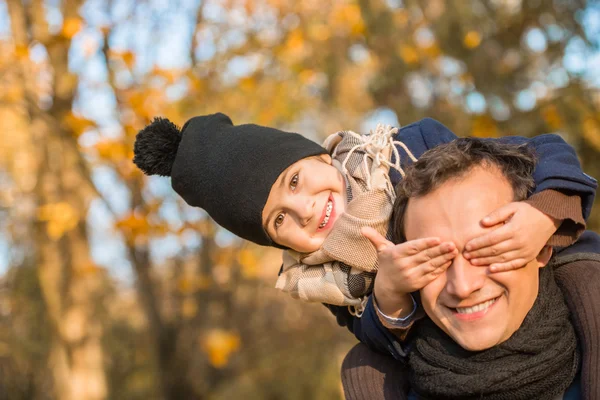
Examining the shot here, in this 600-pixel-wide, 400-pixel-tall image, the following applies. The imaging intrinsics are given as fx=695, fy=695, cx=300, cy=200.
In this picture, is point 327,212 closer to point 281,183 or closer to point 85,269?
point 281,183

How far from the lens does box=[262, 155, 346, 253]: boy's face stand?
206cm

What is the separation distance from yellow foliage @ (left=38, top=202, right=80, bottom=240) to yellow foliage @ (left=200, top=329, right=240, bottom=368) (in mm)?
1654

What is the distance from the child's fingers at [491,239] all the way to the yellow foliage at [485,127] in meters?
3.22

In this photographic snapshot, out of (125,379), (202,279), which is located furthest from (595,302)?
(125,379)

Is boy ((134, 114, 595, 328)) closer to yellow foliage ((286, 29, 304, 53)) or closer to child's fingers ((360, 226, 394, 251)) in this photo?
child's fingers ((360, 226, 394, 251))

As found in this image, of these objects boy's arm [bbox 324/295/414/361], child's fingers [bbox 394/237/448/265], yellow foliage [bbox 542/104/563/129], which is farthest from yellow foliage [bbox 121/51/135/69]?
child's fingers [bbox 394/237/448/265]

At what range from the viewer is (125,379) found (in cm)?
866

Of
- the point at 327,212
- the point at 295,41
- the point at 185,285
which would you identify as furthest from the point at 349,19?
the point at 327,212

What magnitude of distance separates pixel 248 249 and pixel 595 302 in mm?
5302

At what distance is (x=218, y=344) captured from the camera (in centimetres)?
623

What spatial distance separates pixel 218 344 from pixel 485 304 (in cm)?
488

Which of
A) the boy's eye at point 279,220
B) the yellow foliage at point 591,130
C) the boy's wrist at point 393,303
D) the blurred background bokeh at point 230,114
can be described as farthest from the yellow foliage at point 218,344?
the boy's wrist at point 393,303

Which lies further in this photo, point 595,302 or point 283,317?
point 283,317

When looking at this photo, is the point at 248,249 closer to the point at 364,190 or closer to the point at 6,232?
the point at 6,232
